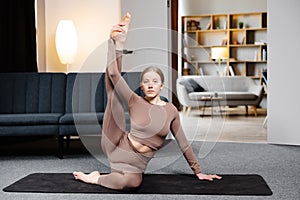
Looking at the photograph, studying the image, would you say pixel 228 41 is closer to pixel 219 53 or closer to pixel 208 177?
pixel 219 53

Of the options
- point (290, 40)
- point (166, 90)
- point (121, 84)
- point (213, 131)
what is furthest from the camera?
point (213, 131)

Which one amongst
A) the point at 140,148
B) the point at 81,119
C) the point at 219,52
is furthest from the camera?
the point at 219,52

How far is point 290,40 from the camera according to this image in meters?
5.25

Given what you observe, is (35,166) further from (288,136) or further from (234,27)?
(234,27)

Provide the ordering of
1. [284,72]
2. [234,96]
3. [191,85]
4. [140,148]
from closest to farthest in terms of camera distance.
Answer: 1. [140,148]
2. [284,72]
3. [234,96]
4. [191,85]

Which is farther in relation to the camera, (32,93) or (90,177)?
(32,93)

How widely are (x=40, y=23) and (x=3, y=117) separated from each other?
1.75m

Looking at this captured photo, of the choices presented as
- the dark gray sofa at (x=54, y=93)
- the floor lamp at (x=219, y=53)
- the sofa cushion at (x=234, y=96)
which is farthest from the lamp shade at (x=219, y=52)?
the dark gray sofa at (x=54, y=93)

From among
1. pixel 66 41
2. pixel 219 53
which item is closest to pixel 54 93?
pixel 66 41

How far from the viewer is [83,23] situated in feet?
19.1

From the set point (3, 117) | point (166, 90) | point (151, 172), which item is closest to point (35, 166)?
point (3, 117)

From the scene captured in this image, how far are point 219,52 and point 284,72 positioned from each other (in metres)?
5.50

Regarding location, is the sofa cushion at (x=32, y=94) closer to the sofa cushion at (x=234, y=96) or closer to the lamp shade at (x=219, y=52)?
the sofa cushion at (x=234, y=96)

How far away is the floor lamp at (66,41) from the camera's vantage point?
564 centimetres
